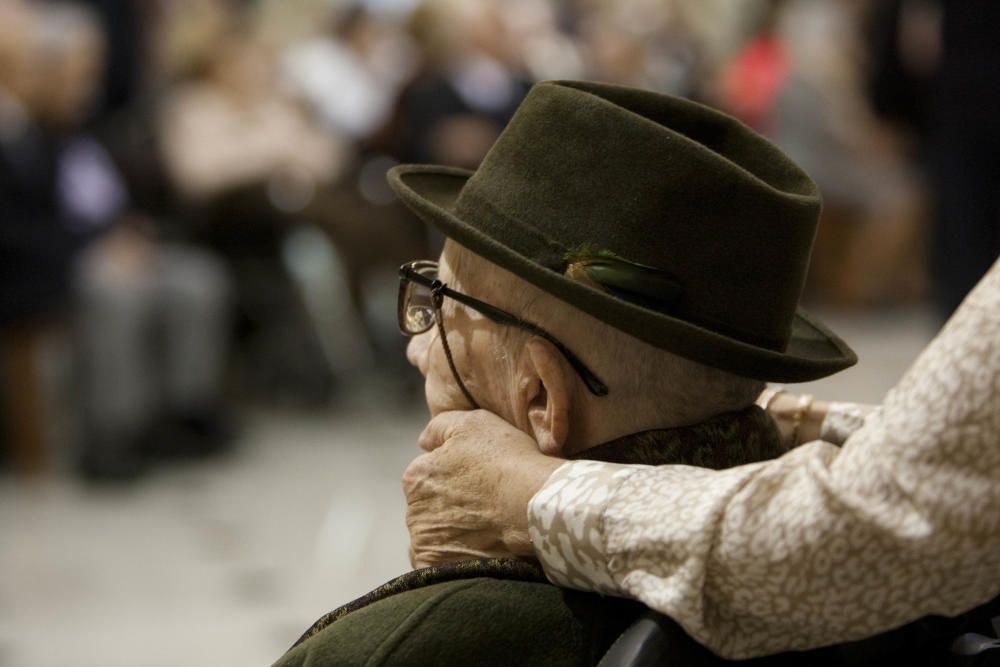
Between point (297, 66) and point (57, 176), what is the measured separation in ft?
6.26

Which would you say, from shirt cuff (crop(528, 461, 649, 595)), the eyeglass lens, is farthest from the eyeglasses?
shirt cuff (crop(528, 461, 649, 595))

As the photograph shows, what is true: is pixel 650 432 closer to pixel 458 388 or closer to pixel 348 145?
pixel 458 388

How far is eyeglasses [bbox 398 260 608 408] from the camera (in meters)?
1.11

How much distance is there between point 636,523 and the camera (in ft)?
2.97

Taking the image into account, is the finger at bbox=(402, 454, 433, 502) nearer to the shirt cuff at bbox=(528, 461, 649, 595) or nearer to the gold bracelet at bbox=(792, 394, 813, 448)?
the shirt cuff at bbox=(528, 461, 649, 595)

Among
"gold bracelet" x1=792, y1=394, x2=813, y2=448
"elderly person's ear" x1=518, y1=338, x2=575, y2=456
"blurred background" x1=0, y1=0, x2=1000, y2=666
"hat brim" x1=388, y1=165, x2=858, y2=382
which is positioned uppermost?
"hat brim" x1=388, y1=165, x2=858, y2=382

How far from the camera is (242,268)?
17.8 ft

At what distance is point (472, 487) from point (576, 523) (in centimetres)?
18

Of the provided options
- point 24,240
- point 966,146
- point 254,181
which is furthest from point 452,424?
point 254,181

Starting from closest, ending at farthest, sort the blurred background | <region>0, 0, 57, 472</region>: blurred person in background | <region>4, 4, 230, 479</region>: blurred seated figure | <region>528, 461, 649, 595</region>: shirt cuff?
<region>528, 461, 649, 595</region>: shirt cuff < the blurred background < <region>0, 0, 57, 472</region>: blurred person in background < <region>4, 4, 230, 479</region>: blurred seated figure

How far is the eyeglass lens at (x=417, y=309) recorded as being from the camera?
1257 millimetres

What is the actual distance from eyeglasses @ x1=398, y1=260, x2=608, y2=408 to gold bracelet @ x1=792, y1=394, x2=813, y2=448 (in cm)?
30

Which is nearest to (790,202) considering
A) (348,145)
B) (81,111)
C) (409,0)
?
(81,111)

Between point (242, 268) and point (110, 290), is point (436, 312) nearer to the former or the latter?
point (110, 290)
